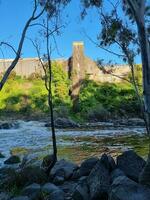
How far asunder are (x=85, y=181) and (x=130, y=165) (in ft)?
4.94

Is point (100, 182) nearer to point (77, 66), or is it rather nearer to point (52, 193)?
point (52, 193)

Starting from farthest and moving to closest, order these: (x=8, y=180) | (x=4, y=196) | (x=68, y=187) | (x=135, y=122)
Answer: (x=135, y=122) → (x=8, y=180) → (x=68, y=187) → (x=4, y=196)

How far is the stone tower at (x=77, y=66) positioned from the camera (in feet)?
205

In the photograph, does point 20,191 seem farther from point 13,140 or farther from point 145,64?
point 13,140

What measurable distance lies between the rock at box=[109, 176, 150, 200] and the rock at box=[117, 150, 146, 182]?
2755 millimetres

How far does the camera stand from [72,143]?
31281mm

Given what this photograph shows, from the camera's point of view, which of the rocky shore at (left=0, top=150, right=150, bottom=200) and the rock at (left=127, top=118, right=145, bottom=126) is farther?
the rock at (left=127, top=118, right=145, bottom=126)

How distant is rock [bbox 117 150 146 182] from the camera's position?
1372cm

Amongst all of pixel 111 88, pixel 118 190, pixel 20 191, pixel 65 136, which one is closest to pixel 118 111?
pixel 111 88

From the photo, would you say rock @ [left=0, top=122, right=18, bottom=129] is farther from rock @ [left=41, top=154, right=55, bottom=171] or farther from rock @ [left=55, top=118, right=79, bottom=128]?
rock @ [left=41, top=154, right=55, bottom=171]

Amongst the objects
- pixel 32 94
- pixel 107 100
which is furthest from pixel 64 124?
pixel 32 94

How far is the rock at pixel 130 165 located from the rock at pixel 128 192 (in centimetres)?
275

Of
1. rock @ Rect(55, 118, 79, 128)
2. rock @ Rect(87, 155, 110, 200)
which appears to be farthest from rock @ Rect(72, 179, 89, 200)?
rock @ Rect(55, 118, 79, 128)

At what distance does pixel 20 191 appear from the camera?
14.4m
